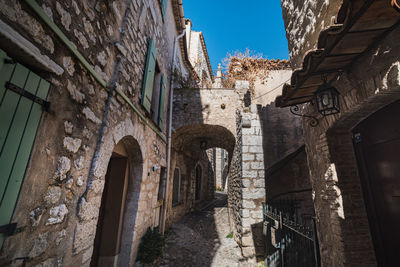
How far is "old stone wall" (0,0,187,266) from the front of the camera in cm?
147

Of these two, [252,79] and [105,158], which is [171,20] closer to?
[252,79]

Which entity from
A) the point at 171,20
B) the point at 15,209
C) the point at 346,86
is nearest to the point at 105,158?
the point at 15,209

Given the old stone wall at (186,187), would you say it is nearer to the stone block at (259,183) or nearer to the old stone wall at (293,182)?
the stone block at (259,183)

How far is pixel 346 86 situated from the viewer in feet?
6.82

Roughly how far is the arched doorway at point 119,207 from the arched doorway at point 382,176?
3.63 meters

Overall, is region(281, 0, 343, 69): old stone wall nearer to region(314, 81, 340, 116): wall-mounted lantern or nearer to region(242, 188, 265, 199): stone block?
region(314, 81, 340, 116): wall-mounted lantern

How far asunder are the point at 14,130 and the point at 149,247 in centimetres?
353

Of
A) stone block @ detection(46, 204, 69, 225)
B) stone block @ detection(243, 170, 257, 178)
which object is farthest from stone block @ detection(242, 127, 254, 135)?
stone block @ detection(46, 204, 69, 225)

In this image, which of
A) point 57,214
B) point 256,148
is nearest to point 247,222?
point 256,148

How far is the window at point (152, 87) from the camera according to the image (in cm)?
386

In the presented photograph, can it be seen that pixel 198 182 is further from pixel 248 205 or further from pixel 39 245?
pixel 39 245

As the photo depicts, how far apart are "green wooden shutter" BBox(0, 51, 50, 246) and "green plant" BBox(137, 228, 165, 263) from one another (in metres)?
3.02

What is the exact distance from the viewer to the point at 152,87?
4363 millimetres

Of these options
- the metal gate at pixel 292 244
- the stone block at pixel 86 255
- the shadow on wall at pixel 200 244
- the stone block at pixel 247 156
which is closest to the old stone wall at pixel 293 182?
the stone block at pixel 247 156
